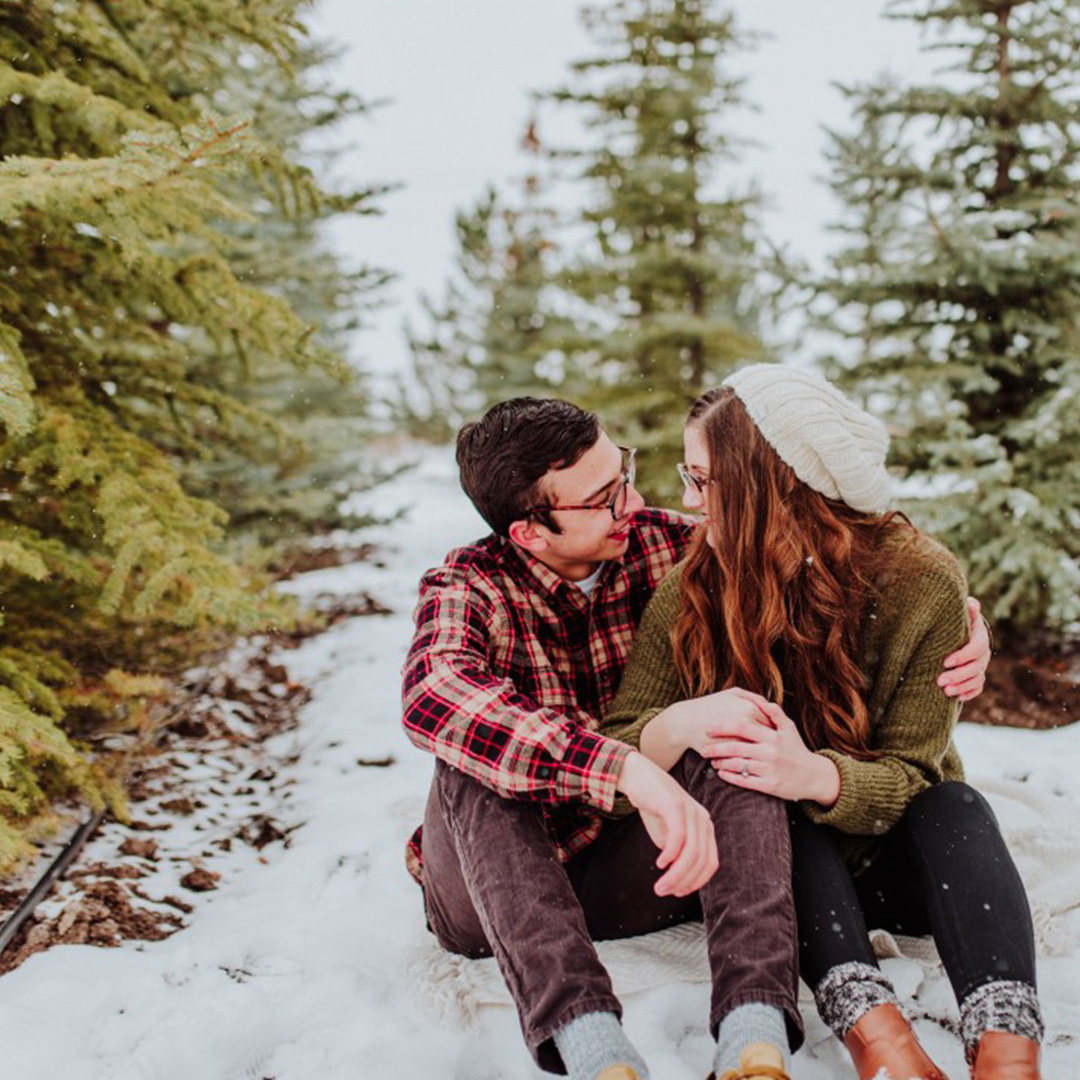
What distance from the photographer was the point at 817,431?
2238mm

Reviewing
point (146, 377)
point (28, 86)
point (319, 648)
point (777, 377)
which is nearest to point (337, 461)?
point (319, 648)

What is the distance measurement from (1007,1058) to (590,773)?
0.98 metres

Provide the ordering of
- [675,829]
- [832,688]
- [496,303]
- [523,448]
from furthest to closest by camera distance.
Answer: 1. [496,303]
2. [523,448]
3. [832,688]
4. [675,829]

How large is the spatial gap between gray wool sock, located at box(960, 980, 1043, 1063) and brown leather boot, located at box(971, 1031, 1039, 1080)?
0.01 metres

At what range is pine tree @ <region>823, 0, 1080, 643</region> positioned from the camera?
15.8ft

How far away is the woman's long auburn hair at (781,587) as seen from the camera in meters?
2.28

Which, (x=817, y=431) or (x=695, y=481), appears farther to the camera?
(x=695, y=481)

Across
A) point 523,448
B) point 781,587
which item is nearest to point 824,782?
point 781,587

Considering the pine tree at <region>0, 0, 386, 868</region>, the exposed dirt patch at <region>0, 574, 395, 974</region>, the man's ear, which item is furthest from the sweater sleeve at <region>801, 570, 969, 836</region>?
the exposed dirt patch at <region>0, 574, 395, 974</region>

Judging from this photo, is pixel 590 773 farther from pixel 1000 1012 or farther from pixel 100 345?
pixel 100 345

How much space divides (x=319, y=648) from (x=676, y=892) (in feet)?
15.4

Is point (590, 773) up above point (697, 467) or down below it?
below

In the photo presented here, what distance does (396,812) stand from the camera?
3.53 metres

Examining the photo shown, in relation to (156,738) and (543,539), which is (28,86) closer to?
(543,539)
